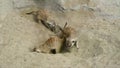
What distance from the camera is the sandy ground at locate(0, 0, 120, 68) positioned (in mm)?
3188

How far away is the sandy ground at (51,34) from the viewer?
319cm

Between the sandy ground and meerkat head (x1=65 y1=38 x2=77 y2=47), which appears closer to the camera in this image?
the sandy ground

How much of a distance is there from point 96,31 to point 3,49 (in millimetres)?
1119

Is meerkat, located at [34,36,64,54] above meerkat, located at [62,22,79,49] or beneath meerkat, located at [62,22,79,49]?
beneath

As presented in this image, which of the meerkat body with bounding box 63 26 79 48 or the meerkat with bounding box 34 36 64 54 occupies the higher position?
the meerkat body with bounding box 63 26 79 48

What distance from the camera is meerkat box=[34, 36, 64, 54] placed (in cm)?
345

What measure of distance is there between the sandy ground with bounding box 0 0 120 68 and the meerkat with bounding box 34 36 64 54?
0.11 m

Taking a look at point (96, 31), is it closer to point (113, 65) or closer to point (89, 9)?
point (89, 9)

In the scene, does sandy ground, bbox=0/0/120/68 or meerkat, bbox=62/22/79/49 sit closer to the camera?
sandy ground, bbox=0/0/120/68

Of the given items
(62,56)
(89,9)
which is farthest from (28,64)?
(89,9)

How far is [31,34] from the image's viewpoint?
12.4ft

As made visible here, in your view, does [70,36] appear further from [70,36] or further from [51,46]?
[51,46]

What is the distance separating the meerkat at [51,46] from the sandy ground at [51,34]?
0.11 metres

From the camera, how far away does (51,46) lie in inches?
137
